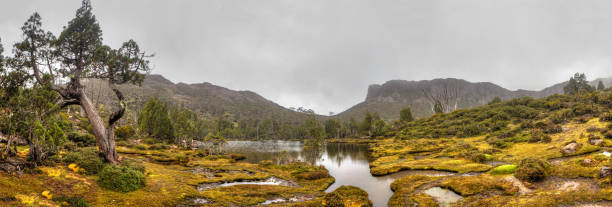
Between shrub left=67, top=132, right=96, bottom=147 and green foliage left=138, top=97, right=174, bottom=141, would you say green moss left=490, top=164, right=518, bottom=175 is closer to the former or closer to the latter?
shrub left=67, top=132, right=96, bottom=147

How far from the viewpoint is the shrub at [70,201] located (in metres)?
15.0

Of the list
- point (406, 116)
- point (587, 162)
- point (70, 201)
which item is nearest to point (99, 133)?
point (70, 201)

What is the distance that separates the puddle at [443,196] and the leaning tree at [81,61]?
35071 millimetres

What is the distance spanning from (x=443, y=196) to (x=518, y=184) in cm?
756

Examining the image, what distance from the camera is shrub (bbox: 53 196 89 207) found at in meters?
15.0

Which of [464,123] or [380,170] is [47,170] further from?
[464,123]

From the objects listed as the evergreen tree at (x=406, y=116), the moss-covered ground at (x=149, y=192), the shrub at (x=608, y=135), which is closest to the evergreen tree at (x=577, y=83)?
the evergreen tree at (x=406, y=116)

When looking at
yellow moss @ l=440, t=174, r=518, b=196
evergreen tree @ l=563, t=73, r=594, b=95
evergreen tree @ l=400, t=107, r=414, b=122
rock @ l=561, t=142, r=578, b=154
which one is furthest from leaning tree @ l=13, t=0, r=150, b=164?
evergreen tree @ l=563, t=73, r=594, b=95

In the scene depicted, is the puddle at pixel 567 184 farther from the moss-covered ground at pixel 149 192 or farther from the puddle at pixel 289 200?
the puddle at pixel 289 200

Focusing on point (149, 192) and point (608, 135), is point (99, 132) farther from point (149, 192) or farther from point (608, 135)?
point (608, 135)

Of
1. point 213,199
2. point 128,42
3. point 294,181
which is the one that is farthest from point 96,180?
point 294,181

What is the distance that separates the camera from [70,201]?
15.5 meters

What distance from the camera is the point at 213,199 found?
24.7 metres

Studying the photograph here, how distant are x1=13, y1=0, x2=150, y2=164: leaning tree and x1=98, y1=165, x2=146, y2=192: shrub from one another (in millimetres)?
3802
